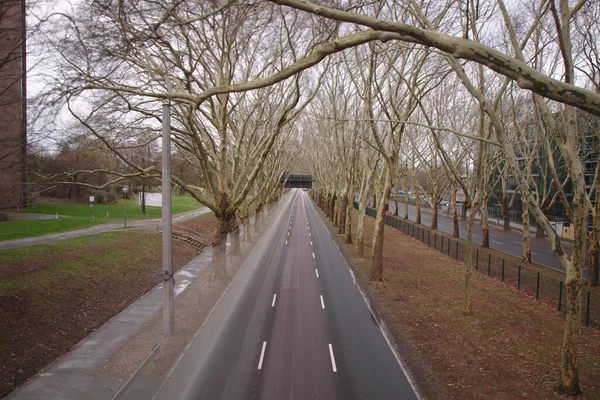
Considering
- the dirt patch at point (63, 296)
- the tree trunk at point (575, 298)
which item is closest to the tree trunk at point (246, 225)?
the dirt patch at point (63, 296)

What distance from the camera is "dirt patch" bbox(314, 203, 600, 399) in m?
7.68

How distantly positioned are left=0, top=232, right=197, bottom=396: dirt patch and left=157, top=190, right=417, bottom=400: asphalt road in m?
3.38

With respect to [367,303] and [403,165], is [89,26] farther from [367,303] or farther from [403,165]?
[403,165]

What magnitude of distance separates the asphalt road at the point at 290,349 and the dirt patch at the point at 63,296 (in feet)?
11.1

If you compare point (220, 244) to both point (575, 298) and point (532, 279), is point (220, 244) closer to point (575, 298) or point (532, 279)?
point (575, 298)

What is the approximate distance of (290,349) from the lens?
9.33 metres

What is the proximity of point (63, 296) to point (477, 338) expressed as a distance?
41.3 ft

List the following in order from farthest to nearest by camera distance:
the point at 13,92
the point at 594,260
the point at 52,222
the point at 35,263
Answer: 1. the point at 52,222
2. the point at 594,260
3. the point at 35,263
4. the point at 13,92

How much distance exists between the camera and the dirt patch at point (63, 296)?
8844 millimetres

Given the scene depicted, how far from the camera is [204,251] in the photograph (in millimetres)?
24172

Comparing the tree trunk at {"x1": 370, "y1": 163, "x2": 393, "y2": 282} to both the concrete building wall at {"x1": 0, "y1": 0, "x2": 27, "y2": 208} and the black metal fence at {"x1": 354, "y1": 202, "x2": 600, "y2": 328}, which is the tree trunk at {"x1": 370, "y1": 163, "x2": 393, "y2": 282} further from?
the concrete building wall at {"x1": 0, "y1": 0, "x2": 27, "y2": 208}

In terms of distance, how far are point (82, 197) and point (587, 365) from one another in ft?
149

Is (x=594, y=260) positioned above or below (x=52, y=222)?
below

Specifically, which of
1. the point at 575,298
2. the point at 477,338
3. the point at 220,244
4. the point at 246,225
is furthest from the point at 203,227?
the point at 575,298
